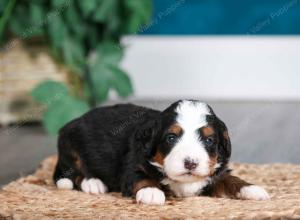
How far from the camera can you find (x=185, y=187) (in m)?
2.53

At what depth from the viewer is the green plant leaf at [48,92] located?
4.55 metres

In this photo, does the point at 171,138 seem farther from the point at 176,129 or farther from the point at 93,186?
the point at 93,186

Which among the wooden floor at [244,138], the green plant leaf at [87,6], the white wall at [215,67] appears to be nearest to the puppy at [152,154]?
the wooden floor at [244,138]

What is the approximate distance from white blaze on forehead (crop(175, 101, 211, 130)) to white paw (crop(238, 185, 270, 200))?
0.93 ft

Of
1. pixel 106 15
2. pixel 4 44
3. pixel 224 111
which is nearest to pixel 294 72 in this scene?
pixel 224 111

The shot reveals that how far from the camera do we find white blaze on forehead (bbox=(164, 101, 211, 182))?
2.34 meters

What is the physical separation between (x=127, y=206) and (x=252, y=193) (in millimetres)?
434

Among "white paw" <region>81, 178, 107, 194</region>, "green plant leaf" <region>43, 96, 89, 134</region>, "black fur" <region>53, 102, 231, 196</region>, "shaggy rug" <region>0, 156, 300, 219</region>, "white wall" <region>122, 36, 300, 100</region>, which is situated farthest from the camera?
"white wall" <region>122, 36, 300, 100</region>

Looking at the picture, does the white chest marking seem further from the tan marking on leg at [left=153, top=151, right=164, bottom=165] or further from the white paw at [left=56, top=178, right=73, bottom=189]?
the white paw at [left=56, top=178, right=73, bottom=189]

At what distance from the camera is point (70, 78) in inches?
197

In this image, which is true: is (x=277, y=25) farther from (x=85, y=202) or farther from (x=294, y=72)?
(x=85, y=202)

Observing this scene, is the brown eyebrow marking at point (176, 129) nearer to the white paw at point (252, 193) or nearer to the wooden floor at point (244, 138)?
the white paw at point (252, 193)

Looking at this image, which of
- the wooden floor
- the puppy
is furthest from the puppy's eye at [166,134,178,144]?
the wooden floor

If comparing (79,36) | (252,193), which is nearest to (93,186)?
(252,193)
